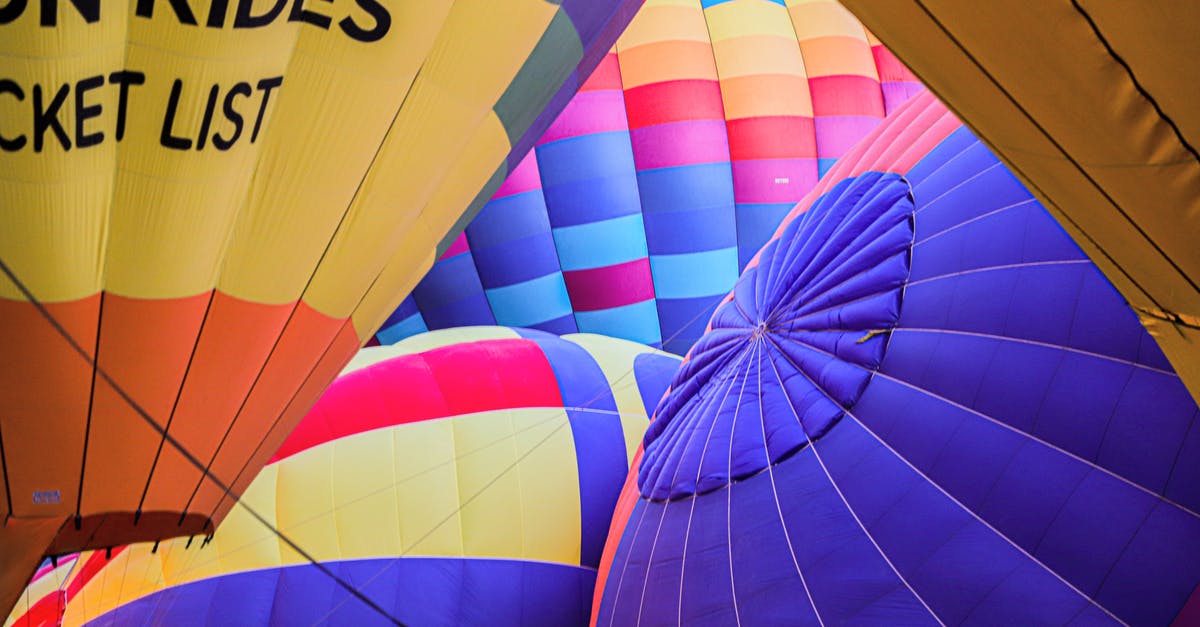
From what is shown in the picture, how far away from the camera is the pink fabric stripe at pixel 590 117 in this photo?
17.7ft

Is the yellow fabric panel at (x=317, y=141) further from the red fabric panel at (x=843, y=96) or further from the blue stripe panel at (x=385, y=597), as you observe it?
the red fabric panel at (x=843, y=96)

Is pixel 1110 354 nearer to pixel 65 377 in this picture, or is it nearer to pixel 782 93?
pixel 65 377

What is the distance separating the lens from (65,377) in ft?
7.29

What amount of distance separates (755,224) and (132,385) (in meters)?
3.74

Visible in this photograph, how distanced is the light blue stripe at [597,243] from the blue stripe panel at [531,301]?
14 centimetres

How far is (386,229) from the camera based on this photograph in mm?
2596

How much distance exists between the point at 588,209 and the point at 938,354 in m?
3.07

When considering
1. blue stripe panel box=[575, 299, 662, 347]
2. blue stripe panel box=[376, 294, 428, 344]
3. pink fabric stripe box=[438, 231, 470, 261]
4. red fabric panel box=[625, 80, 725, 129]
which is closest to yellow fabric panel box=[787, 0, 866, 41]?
red fabric panel box=[625, 80, 725, 129]

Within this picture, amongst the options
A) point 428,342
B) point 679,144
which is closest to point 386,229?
point 428,342

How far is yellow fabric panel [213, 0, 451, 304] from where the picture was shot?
84.6 inches

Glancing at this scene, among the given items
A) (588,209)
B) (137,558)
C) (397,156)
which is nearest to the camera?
(397,156)

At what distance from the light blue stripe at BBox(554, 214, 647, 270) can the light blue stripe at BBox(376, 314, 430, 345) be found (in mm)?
862

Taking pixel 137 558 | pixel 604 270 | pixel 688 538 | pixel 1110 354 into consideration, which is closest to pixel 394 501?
pixel 137 558

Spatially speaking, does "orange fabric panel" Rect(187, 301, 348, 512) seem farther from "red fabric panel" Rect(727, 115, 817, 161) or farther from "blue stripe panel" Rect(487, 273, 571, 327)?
"red fabric panel" Rect(727, 115, 817, 161)
